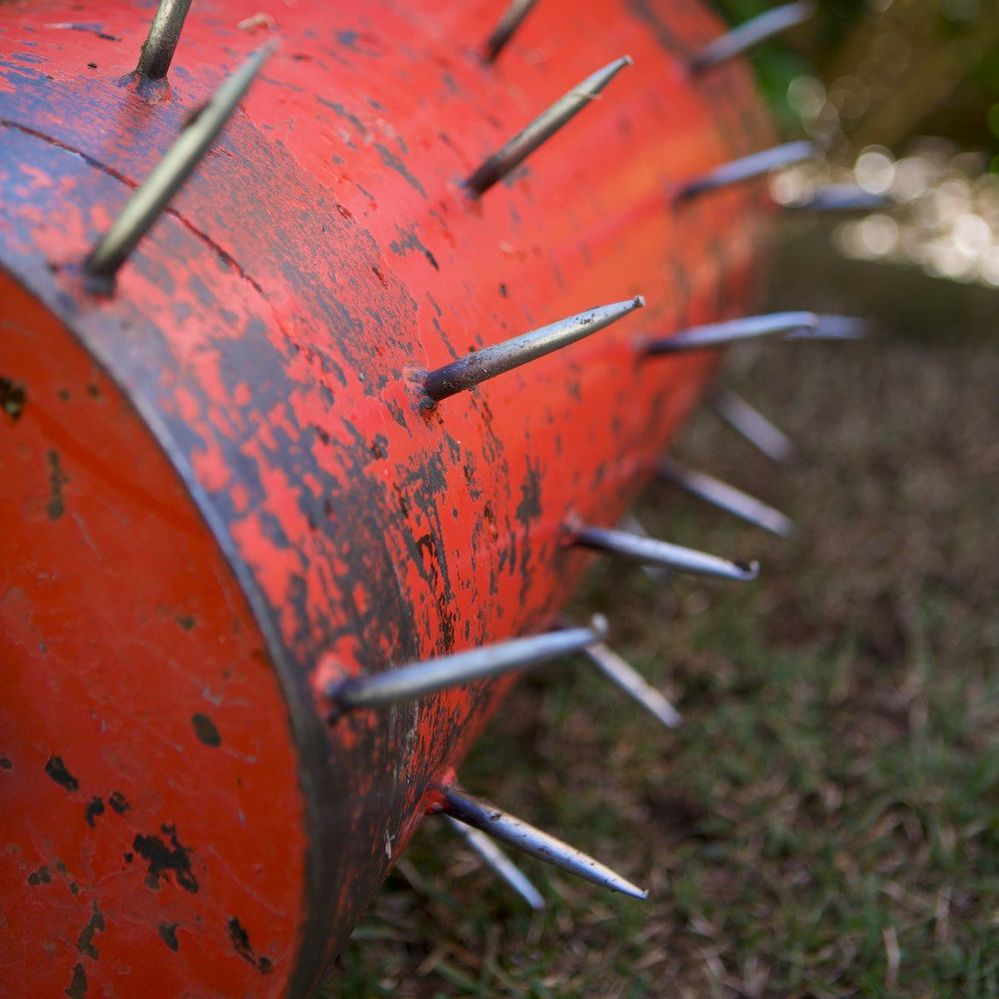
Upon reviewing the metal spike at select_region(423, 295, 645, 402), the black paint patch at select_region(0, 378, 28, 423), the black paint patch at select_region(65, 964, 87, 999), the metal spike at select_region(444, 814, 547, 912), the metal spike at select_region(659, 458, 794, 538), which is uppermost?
the metal spike at select_region(659, 458, 794, 538)

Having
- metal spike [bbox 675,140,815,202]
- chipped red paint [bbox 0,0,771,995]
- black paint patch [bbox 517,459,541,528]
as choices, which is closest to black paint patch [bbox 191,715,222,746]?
chipped red paint [bbox 0,0,771,995]

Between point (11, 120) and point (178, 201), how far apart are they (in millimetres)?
109

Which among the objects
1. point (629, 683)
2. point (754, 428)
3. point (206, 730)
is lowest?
point (206, 730)

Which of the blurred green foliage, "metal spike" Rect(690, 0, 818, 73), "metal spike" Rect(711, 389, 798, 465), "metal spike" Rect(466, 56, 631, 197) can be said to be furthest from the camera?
the blurred green foliage

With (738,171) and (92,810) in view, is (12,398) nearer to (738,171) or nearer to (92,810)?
(92,810)

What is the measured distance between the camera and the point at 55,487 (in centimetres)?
65

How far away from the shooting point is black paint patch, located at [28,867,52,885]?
2.46 feet

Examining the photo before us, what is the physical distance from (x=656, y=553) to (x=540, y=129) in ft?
1.29

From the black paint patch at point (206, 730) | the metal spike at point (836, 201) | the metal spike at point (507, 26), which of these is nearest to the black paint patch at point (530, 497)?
the black paint patch at point (206, 730)

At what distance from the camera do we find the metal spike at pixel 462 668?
1.94ft

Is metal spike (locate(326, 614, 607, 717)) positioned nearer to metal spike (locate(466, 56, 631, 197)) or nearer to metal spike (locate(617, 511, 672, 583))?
metal spike (locate(466, 56, 631, 197))

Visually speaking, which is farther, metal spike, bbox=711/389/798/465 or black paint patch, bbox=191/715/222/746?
metal spike, bbox=711/389/798/465

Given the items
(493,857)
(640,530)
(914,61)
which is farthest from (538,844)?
(914,61)

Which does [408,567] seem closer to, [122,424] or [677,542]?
[122,424]
